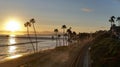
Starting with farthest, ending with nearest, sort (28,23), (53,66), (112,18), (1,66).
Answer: (112,18)
(28,23)
(1,66)
(53,66)

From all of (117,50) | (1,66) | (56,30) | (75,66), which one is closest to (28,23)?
(56,30)

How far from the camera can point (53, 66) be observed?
5634 centimetres

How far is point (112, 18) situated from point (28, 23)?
61014mm

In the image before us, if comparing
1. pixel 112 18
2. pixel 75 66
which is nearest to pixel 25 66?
pixel 75 66

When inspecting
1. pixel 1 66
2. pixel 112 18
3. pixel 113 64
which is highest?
pixel 112 18

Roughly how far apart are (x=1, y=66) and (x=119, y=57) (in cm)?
3700

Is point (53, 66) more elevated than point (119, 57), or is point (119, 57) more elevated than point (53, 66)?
point (119, 57)

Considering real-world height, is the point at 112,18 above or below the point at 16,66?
above

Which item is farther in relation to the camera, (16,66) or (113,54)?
(16,66)

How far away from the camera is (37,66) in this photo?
5769 cm

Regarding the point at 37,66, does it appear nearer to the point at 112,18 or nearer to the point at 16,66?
the point at 16,66

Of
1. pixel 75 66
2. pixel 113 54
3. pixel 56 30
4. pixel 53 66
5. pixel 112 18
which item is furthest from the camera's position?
pixel 56 30

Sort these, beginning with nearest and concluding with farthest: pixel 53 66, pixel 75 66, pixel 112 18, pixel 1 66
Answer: pixel 75 66 < pixel 53 66 < pixel 1 66 < pixel 112 18

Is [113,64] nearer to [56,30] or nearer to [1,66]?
[1,66]
